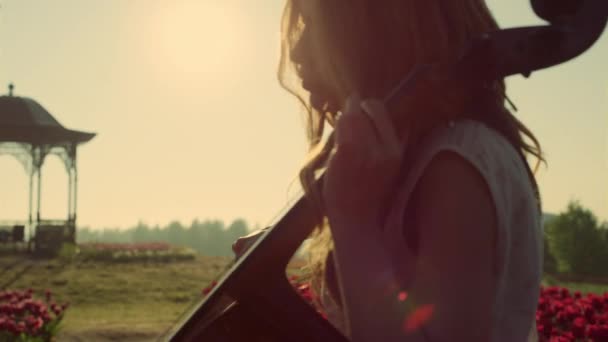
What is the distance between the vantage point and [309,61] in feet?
5.32

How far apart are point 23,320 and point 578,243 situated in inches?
1554

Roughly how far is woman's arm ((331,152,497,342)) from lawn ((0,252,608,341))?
426 inches

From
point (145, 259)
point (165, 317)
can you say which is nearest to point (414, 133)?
point (165, 317)

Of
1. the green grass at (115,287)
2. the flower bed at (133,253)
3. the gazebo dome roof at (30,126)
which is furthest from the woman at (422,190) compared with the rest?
the flower bed at (133,253)

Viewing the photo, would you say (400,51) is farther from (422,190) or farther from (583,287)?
(583,287)

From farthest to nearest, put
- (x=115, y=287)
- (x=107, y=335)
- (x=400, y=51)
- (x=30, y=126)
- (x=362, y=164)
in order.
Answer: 1. (x=30, y=126)
2. (x=115, y=287)
3. (x=107, y=335)
4. (x=400, y=51)
5. (x=362, y=164)

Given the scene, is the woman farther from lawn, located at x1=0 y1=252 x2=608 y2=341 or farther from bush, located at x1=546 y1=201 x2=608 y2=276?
bush, located at x1=546 y1=201 x2=608 y2=276

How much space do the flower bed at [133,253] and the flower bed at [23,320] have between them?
1504cm

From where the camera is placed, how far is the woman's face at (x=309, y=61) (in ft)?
5.13

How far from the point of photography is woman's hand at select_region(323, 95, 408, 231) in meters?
1.24

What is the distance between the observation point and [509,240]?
3.88 ft

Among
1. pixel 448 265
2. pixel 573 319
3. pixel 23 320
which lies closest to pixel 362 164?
pixel 448 265

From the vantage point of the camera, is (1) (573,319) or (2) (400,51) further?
(1) (573,319)

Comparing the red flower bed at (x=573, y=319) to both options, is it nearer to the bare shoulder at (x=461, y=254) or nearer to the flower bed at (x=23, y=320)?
the bare shoulder at (x=461, y=254)
